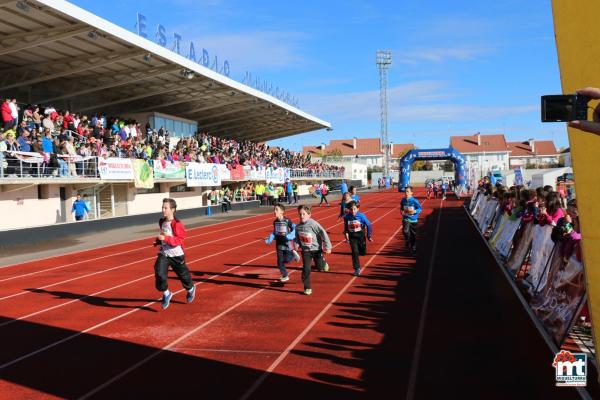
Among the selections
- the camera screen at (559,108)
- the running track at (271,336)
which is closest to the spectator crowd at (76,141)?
the running track at (271,336)

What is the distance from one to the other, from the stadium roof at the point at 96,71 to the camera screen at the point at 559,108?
61.6 feet

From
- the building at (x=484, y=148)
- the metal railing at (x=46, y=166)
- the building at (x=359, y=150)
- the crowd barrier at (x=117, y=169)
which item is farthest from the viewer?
the building at (x=359, y=150)

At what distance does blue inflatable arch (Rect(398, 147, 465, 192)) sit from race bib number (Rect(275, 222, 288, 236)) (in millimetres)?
39707

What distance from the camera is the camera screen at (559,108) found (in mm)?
3105

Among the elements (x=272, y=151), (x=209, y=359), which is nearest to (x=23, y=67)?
(x=209, y=359)

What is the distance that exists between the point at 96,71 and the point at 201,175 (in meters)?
8.24

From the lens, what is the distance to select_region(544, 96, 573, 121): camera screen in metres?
3.11

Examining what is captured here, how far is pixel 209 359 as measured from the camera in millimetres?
6184

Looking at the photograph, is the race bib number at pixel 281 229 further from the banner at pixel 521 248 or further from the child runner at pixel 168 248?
the banner at pixel 521 248

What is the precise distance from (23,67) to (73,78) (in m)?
3.41

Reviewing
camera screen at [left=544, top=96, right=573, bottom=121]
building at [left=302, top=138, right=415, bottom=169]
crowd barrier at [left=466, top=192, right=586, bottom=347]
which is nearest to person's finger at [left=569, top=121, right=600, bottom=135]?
camera screen at [left=544, top=96, right=573, bottom=121]

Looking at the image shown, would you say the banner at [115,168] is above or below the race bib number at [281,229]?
above

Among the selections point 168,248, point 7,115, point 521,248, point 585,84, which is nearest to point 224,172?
point 7,115

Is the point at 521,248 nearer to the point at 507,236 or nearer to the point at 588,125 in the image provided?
the point at 507,236
